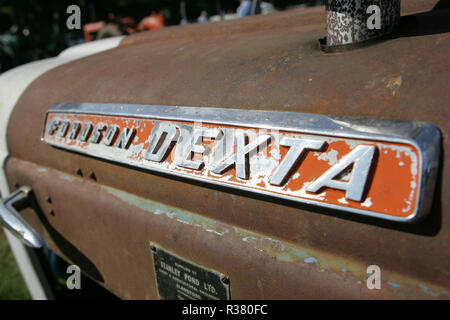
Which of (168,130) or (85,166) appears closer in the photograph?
(168,130)

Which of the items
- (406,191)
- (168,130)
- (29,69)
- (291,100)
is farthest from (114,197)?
(29,69)

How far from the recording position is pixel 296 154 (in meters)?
0.64

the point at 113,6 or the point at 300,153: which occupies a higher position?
the point at 113,6

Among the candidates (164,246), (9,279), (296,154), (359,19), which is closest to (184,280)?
(164,246)

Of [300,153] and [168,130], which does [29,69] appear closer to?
[168,130]

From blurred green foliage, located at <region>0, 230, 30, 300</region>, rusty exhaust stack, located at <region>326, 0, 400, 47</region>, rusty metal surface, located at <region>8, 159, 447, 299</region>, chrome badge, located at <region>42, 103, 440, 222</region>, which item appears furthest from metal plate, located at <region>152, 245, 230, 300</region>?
blurred green foliage, located at <region>0, 230, 30, 300</region>

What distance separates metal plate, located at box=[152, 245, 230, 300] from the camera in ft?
2.69

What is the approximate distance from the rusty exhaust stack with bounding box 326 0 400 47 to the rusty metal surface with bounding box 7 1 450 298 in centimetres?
3

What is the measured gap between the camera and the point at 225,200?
76 centimetres

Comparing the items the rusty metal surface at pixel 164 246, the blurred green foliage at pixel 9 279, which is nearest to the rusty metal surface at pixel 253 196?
the rusty metal surface at pixel 164 246

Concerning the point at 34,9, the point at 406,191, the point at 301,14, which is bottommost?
the point at 406,191

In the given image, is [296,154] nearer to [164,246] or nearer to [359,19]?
[359,19]

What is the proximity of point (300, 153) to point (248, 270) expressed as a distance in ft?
0.89

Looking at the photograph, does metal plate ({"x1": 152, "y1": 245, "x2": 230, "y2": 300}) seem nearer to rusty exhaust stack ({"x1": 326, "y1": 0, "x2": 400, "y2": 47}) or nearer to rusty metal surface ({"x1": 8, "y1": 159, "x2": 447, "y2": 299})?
rusty metal surface ({"x1": 8, "y1": 159, "x2": 447, "y2": 299})
